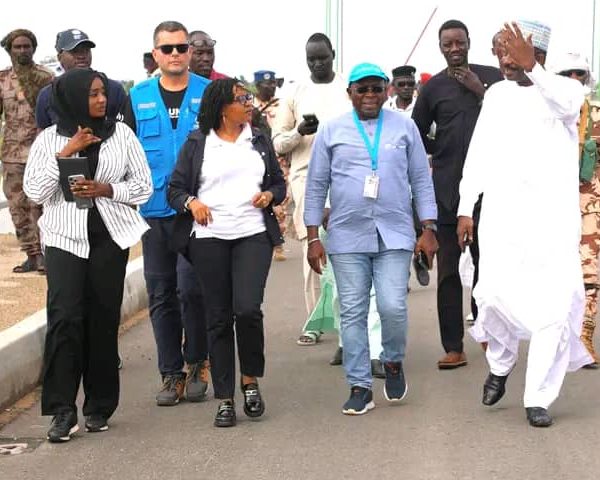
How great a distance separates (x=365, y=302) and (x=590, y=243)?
81.1 inches

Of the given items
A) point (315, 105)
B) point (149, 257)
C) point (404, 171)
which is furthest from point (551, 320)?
point (315, 105)

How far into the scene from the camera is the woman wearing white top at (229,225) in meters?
8.55

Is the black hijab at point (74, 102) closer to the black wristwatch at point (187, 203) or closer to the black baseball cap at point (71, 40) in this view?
the black wristwatch at point (187, 203)

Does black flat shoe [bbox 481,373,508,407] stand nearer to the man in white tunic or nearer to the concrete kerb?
the man in white tunic

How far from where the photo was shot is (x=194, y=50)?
10.5m

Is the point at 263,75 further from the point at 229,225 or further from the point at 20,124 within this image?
the point at 229,225

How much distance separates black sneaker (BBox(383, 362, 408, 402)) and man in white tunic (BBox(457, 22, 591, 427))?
50cm

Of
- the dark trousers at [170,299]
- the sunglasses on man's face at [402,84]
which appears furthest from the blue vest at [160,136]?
the sunglasses on man's face at [402,84]

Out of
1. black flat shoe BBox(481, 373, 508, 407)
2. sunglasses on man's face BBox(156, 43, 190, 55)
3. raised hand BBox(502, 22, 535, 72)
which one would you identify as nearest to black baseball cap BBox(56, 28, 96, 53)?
sunglasses on man's face BBox(156, 43, 190, 55)

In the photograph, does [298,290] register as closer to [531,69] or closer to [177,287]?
[177,287]

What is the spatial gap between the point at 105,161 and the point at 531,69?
7.14ft

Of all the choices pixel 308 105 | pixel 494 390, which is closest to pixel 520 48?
pixel 494 390

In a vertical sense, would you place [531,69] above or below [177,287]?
above

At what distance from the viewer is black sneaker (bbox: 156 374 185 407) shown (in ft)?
30.0
